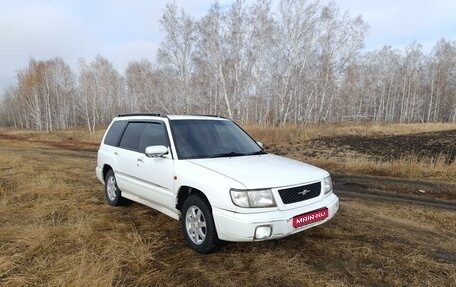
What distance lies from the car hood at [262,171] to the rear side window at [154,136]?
77 cm

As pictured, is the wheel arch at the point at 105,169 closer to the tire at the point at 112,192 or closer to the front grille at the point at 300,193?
the tire at the point at 112,192

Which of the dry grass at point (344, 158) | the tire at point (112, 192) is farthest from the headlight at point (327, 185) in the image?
the dry grass at point (344, 158)

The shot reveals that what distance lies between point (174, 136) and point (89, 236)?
1773mm

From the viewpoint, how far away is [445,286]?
11.2 feet

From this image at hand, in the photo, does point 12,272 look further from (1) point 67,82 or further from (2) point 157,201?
(1) point 67,82

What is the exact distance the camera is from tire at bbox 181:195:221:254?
157 inches

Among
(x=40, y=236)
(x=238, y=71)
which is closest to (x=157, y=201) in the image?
(x=40, y=236)

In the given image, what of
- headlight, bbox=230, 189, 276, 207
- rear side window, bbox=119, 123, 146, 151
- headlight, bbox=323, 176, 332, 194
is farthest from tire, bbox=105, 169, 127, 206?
headlight, bbox=323, 176, 332, 194

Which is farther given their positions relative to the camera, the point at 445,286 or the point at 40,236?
the point at 40,236

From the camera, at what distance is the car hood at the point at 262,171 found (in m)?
3.80

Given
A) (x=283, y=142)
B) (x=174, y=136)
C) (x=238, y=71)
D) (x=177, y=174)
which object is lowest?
(x=283, y=142)

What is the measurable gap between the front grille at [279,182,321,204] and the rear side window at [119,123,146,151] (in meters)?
2.78

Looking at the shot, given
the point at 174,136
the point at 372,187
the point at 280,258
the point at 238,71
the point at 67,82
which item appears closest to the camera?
the point at 280,258

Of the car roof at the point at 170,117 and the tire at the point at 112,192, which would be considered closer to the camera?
the car roof at the point at 170,117
